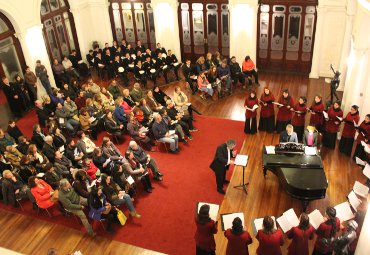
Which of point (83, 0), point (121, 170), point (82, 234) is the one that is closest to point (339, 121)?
point (121, 170)

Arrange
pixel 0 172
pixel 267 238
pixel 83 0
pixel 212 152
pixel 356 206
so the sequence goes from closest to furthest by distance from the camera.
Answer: pixel 267 238 → pixel 356 206 → pixel 0 172 → pixel 212 152 → pixel 83 0

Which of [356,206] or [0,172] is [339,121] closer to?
[356,206]

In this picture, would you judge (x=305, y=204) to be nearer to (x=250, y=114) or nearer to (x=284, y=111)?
(x=284, y=111)

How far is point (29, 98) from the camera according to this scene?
13094 millimetres

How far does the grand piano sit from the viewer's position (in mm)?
7461

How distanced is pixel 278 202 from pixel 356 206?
176 cm

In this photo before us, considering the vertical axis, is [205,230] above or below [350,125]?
below

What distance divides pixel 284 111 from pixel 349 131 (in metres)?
1.76

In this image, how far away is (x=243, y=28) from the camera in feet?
45.8

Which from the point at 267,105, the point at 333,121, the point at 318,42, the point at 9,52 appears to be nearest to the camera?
the point at 333,121

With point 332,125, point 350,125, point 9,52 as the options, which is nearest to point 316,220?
point 350,125

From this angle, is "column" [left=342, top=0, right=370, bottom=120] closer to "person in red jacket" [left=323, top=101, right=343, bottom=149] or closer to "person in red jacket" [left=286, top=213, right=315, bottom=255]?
"person in red jacket" [left=323, top=101, right=343, bottom=149]

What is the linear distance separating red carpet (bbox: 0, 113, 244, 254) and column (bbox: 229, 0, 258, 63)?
4.29 m

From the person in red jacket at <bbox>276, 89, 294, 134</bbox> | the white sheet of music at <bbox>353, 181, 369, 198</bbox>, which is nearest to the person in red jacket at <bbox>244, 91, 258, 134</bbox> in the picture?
the person in red jacket at <bbox>276, 89, 294, 134</bbox>
